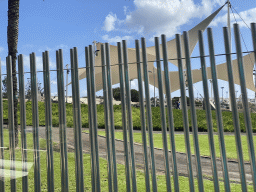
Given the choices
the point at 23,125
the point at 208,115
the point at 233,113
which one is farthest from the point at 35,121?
the point at 233,113

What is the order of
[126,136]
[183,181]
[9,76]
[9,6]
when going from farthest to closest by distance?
[9,6] → [183,181] → [9,76] → [126,136]

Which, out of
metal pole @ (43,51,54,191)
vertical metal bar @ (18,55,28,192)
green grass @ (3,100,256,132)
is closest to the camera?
metal pole @ (43,51,54,191)

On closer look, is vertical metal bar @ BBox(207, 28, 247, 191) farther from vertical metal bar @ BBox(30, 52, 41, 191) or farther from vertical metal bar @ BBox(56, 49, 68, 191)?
vertical metal bar @ BBox(30, 52, 41, 191)

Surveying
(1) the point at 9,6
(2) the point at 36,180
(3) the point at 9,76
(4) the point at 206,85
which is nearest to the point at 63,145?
(2) the point at 36,180

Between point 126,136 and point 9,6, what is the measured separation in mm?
9301

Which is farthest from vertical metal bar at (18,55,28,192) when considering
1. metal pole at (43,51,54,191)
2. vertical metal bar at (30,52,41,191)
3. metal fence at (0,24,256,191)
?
metal pole at (43,51,54,191)

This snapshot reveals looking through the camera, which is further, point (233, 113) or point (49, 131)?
point (49, 131)

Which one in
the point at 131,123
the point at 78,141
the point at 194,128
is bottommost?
the point at 78,141

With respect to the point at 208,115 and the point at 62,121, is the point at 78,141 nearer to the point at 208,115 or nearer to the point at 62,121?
the point at 62,121

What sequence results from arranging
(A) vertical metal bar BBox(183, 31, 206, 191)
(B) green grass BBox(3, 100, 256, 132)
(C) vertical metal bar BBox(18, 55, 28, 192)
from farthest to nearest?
(B) green grass BBox(3, 100, 256, 132) < (C) vertical metal bar BBox(18, 55, 28, 192) < (A) vertical metal bar BBox(183, 31, 206, 191)

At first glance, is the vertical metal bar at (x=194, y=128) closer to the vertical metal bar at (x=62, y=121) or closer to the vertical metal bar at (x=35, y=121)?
the vertical metal bar at (x=62, y=121)

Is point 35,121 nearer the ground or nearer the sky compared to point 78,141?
nearer the sky

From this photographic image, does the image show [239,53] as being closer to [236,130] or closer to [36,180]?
[236,130]

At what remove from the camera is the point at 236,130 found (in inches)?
148
